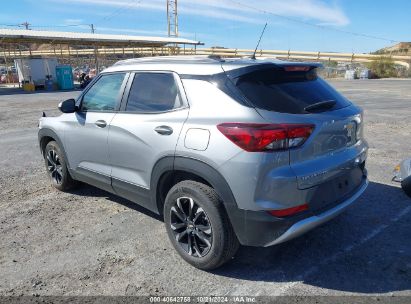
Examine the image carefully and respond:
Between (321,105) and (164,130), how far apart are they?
1.36 metres

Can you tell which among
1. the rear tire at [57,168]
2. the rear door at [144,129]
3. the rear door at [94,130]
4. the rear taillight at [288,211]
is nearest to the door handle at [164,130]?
the rear door at [144,129]

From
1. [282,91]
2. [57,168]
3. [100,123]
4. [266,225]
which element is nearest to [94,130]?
[100,123]

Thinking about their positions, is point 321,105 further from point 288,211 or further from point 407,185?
point 407,185

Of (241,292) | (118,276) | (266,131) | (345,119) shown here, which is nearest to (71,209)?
(118,276)

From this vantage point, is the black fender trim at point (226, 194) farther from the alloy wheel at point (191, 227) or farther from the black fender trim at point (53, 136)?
the black fender trim at point (53, 136)

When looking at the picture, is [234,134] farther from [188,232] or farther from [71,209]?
[71,209]

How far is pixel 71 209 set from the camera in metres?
4.68

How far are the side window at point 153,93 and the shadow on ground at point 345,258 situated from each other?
1.55 metres

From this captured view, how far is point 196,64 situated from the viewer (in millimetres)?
3289

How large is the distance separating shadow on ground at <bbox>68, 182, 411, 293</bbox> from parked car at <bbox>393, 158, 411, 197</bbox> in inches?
21.5

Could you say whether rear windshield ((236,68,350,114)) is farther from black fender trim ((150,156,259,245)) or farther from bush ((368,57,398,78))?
bush ((368,57,398,78))

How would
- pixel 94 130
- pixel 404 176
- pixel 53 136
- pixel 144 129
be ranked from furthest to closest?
pixel 53 136
pixel 404 176
pixel 94 130
pixel 144 129

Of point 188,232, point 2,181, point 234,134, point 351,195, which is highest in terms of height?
point 234,134

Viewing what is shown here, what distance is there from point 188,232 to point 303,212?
1037 mm
